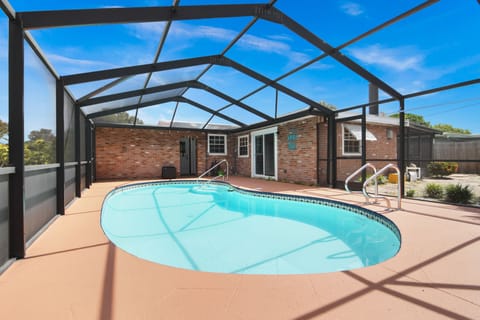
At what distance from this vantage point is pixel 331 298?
1.76m

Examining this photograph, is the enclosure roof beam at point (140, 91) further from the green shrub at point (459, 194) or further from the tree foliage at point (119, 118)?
the green shrub at point (459, 194)

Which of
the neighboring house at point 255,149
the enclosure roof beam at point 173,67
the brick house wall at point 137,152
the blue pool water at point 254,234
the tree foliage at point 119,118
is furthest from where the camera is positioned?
the brick house wall at point 137,152

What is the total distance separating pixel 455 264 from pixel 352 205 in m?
2.91

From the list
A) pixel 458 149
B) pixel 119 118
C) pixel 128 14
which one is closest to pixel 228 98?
pixel 119 118

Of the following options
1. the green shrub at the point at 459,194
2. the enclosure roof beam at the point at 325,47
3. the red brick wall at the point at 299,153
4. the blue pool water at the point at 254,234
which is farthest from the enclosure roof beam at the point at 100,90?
the green shrub at the point at 459,194

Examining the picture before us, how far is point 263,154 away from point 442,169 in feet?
23.4

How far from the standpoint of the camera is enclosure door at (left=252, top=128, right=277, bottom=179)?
38.6 ft

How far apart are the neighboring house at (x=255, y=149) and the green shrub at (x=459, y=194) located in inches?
83.7

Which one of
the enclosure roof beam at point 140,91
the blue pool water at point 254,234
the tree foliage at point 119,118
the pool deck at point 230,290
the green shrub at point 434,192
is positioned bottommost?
the blue pool water at point 254,234

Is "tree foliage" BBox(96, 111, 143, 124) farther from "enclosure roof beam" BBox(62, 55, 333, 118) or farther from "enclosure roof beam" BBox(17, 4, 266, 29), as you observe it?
"enclosure roof beam" BBox(17, 4, 266, 29)

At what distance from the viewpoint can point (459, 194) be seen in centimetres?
560

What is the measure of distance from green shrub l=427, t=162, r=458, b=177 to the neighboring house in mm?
1520

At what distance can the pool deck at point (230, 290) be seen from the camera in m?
1.61

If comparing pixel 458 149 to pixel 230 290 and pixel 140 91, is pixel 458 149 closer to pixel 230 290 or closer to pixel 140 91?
pixel 230 290
